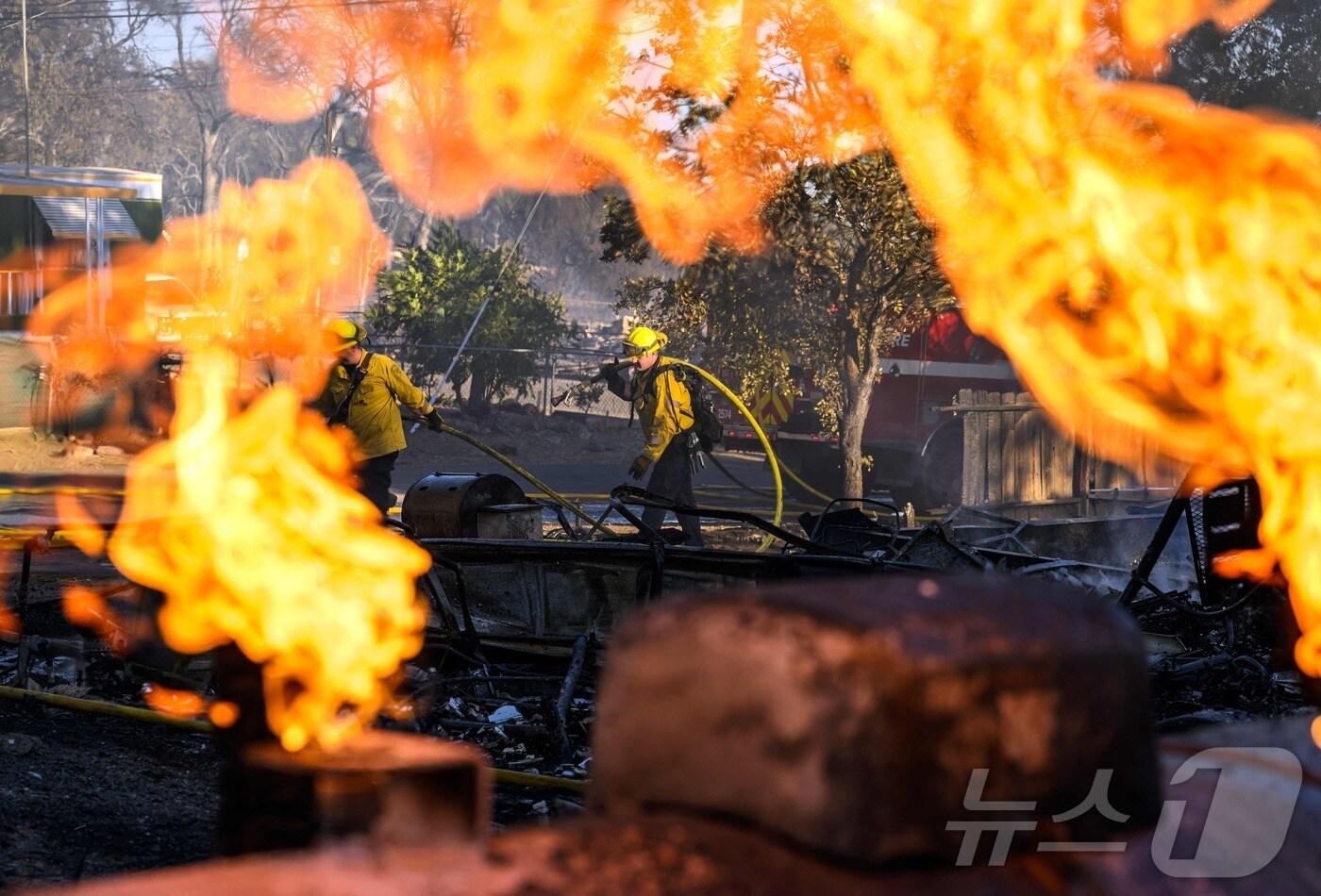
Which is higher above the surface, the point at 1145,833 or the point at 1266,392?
the point at 1266,392

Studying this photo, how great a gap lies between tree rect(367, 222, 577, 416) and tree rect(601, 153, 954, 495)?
9780 millimetres

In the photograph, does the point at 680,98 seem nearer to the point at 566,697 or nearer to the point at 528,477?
the point at 528,477

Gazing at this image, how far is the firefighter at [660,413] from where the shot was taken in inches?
462

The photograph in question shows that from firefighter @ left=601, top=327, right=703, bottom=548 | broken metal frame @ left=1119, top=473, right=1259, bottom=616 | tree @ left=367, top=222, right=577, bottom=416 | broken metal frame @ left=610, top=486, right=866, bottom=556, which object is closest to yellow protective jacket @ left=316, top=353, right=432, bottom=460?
firefighter @ left=601, top=327, right=703, bottom=548

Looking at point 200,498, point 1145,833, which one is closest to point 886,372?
point 200,498

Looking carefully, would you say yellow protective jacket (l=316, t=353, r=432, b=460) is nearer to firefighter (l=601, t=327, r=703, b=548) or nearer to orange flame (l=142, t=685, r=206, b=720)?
firefighter (l=601, t=327, r=703, b=548)

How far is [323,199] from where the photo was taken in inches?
1361

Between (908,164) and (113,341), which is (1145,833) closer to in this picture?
(908,164)

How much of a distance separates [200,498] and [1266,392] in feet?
13.1

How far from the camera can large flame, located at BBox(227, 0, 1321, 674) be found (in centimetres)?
582

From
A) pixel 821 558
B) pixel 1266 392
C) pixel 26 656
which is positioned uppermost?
pixel 1266 392

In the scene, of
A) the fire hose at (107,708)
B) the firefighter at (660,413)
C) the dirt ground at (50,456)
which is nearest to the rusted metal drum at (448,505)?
the firefighter at (660,413)

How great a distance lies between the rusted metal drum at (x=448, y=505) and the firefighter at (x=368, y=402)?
1.37m

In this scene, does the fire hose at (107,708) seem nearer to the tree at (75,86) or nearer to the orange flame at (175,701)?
the orange flame at (175,701)
